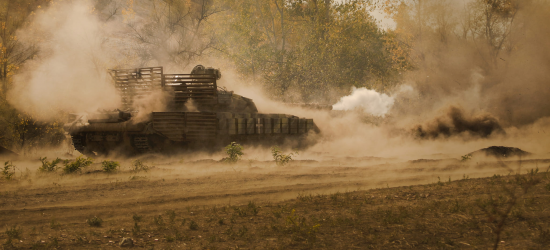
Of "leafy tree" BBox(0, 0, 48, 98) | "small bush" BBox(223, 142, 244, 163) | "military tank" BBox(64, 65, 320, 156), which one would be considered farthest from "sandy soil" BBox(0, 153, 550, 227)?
"leafy tree" BBox(0, 0, 48, 98)

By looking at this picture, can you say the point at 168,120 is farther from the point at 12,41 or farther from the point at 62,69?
the point at 12,41

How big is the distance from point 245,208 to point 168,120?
7.28 meters

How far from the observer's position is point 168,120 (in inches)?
508

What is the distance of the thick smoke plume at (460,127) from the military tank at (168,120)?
8.28 m

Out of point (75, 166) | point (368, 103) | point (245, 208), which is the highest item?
point (368, 103)

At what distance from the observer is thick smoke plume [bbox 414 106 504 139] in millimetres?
19016

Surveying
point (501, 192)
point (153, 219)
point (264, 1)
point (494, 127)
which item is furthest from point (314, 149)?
point (264, 1)

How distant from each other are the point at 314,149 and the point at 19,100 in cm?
1229

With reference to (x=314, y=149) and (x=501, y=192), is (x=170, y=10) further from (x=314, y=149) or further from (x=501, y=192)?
(x=501, y=192)

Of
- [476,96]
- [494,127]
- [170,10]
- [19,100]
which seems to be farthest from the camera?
[170,10]

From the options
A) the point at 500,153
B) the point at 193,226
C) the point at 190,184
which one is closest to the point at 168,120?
the point at 190,184

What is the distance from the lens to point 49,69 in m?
17.2

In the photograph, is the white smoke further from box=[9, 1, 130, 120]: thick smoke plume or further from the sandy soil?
box=[9, 1, 130, 120]: thick smoke plume

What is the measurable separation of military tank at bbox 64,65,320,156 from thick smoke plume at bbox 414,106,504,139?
326 inches
